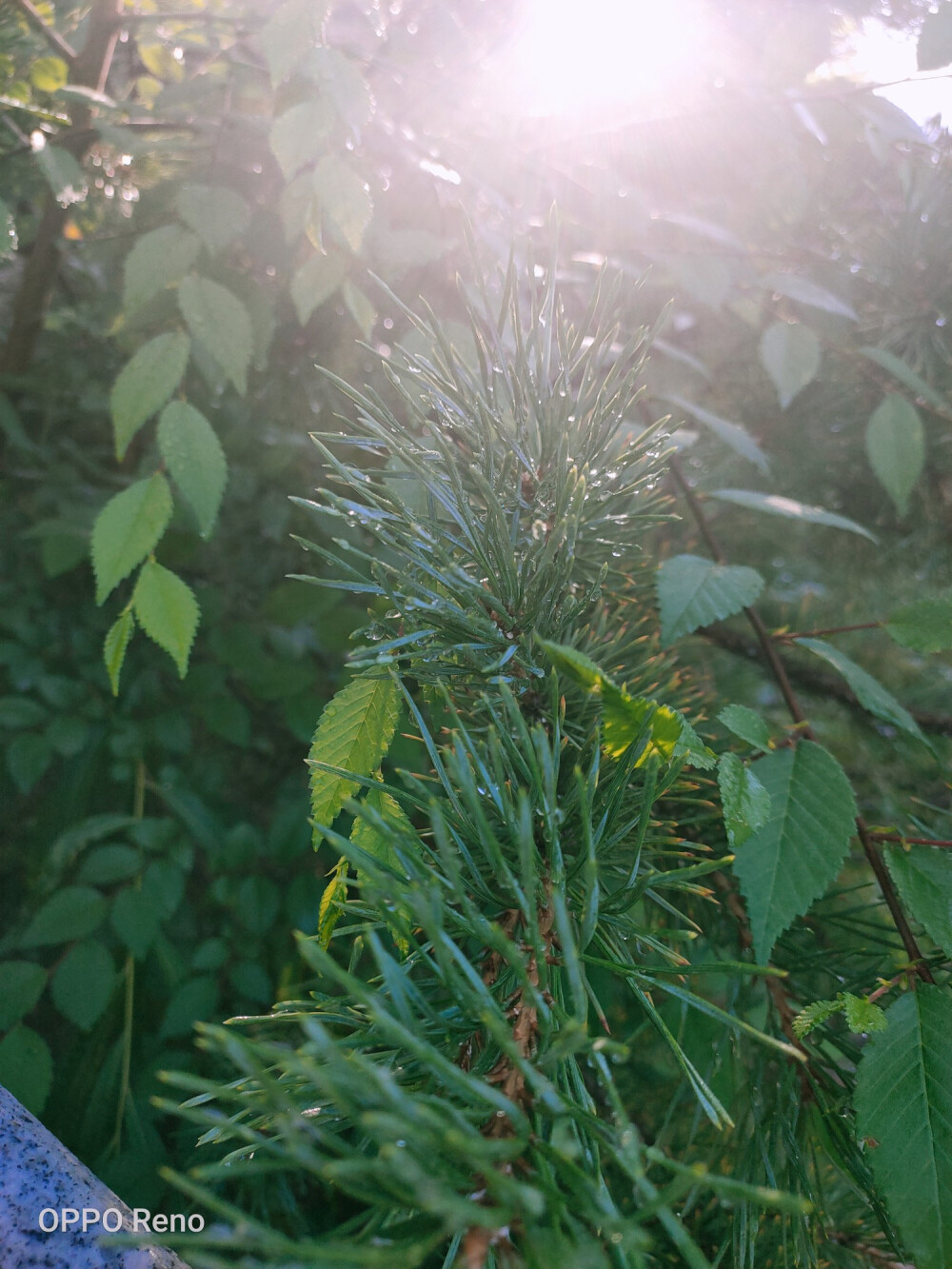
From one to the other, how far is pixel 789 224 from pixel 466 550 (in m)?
0.87

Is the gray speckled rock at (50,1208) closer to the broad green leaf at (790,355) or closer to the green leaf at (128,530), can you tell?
the green leaf at (128,530)

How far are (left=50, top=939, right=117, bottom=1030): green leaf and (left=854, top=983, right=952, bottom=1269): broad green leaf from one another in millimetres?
549

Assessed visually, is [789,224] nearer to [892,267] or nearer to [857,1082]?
[892,267]

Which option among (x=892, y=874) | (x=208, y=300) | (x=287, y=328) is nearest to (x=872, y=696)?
(x=892, y=874)

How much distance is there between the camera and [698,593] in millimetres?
413

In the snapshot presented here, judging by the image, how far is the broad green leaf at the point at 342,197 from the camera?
463mm

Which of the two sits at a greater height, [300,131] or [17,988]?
[300,131]

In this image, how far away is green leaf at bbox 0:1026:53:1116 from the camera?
0.50 m

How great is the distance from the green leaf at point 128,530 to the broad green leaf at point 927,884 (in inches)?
16.2

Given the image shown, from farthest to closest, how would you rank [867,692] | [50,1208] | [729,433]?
[729,433] → [867,692] → [50,1208]

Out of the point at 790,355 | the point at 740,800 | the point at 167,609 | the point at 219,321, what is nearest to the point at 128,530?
the point at 167,609

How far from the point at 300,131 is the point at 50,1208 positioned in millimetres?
547

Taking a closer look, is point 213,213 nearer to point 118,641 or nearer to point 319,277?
point 319,277

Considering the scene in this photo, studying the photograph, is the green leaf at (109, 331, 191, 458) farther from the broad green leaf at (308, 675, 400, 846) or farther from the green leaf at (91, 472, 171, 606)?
the broad green leaf at (308, 675, 400, 846)
